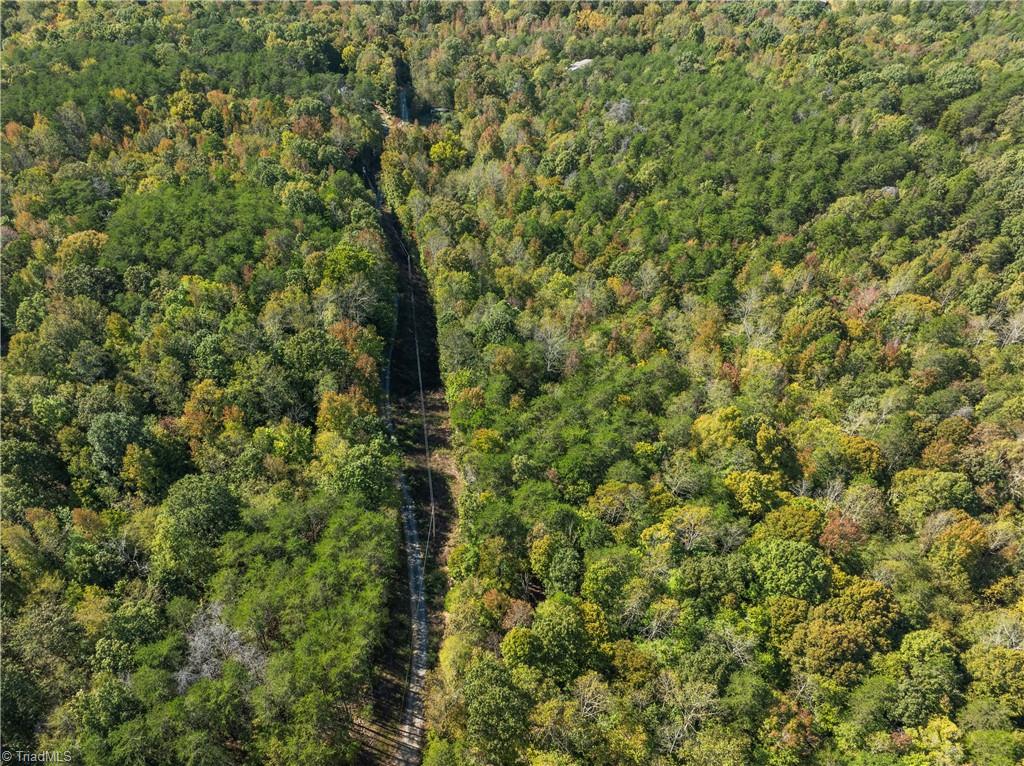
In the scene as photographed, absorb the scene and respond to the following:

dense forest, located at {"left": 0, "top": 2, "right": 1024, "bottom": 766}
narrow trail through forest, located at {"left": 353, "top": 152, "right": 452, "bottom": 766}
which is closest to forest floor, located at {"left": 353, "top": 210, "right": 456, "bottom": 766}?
narrow trail through forest, located at {"left": 353, "top": 152, "right": 452, "bottom": 766}

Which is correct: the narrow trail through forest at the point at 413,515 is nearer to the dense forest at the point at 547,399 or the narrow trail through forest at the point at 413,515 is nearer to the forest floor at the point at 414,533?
the forest floor at the point at 414,533

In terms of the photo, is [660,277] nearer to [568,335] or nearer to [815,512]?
[568,335]

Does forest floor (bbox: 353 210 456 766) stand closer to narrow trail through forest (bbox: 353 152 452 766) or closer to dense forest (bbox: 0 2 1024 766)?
narrow trail through forest (bbox: 353 152 452 766)

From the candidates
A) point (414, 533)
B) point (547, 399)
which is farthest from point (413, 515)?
point (547, 399)

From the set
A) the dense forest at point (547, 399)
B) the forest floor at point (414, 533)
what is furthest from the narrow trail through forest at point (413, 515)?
the dense forest at point (547, 399)

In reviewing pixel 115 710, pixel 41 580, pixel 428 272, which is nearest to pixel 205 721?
pixel 115 710

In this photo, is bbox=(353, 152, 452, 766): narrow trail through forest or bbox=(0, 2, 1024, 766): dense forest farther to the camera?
bbox=(353, 152, 452, 766): narrow trail through forest
